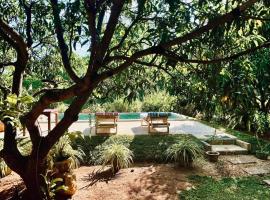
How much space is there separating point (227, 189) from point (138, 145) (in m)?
3.28

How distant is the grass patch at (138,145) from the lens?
26.0 feet

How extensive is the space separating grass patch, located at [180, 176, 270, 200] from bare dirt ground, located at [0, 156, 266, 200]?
25 cm

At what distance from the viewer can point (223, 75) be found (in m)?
2.66

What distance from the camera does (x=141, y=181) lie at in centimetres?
612

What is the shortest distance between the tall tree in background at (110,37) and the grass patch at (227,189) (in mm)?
2824

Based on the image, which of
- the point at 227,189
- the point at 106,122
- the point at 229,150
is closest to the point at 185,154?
the point at 227,189

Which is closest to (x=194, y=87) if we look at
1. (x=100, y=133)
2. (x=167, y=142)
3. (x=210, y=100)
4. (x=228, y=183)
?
(x=210, y=100)

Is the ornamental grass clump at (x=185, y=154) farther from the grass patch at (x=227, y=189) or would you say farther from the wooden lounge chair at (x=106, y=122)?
the wooden lounge chair at (x=106, y=122)

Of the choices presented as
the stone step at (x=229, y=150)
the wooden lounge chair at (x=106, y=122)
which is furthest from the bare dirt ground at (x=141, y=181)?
the wooden lounge chair at (x=106, y=122)

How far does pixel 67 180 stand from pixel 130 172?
1.89 metres

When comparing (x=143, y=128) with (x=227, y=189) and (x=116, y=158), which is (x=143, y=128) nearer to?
(x=116, y=158)

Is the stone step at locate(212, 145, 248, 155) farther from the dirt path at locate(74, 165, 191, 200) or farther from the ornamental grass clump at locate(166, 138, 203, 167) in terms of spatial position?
the dirt path at locate(74, 165, 191, 200)

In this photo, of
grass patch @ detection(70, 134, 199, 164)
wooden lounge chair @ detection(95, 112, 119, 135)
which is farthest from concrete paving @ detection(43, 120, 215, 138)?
grass patch @ detection(70, 134, 199, 164)

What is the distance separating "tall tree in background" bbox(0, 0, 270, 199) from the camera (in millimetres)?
2736
